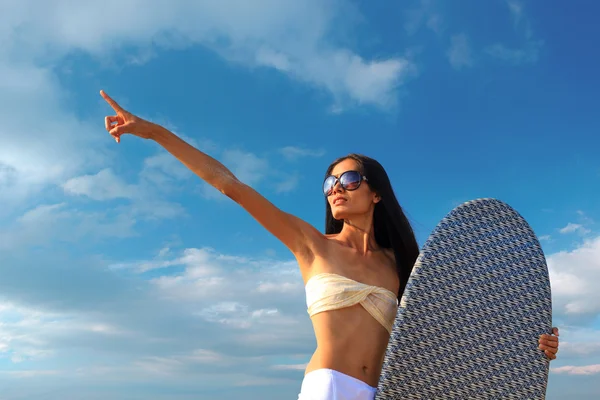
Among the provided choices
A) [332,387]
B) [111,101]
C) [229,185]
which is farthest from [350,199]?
[111,101]

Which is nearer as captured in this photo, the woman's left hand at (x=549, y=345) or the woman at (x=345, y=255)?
the woman at (x=345, y=255)

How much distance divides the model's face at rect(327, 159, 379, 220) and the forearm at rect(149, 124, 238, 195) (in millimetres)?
700

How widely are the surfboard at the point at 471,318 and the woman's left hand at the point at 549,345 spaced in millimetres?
31

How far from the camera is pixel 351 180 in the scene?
398 cm

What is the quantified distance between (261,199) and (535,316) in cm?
184

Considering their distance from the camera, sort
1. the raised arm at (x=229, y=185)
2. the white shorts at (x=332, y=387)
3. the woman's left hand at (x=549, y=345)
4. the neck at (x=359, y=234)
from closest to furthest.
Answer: the white shorts at (x=332, y=387) → the woman's left hand at (x=549, y=345) → the raised arm at (x=229, y=185) → the neck at (x=359, y=234)

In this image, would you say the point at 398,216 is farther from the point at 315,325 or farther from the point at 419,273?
the point at 315,325

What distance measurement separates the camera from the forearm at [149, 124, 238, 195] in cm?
374

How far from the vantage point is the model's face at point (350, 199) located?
3.98 m

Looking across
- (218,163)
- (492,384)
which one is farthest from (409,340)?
(218,163)

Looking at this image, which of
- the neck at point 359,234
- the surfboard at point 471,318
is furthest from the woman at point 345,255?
the surfboard at point 471,318

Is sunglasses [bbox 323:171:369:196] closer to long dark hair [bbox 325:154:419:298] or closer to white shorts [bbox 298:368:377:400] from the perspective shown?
long dark hair [bbox 325:154:419:298]

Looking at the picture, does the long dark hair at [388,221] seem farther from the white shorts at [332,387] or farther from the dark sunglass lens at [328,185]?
the white shorts at [332,387]

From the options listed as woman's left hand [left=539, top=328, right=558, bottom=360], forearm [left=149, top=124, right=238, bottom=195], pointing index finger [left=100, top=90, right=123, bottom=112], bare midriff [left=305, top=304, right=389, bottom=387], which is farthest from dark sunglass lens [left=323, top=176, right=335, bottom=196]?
woman's left hand [left=539, top=328, right=558, bottom=360]
